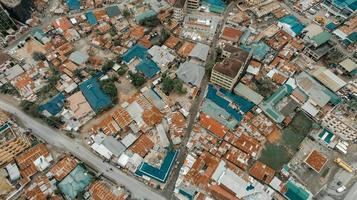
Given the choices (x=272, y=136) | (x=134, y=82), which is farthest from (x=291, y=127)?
(x=134, y=82)

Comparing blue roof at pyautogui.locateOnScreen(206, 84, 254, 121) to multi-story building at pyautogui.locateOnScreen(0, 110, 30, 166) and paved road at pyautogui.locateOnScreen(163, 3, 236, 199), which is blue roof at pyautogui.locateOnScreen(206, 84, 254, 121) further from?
multi-story building at pyautogui.locateOnScreen(0, 110, 30, 166)

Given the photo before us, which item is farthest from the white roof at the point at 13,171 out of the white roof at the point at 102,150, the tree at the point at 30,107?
the white roof at the point at 102,150

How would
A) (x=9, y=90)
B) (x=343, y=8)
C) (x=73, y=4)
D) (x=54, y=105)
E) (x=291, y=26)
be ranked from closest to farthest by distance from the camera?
(x=54, y=105), (x=9, y=90), (x=291, y=26), (x=73, y=4), (x=343, y=8)

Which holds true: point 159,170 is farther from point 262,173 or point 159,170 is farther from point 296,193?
point 296,193

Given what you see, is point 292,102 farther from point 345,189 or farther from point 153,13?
point 153,13

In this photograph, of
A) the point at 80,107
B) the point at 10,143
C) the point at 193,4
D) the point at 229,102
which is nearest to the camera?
the point at 10,143

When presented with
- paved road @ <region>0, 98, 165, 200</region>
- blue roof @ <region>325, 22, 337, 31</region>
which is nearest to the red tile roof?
paved road @ <region>0, 98, 165, 200</region>

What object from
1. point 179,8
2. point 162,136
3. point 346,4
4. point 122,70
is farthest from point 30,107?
point 346,4
